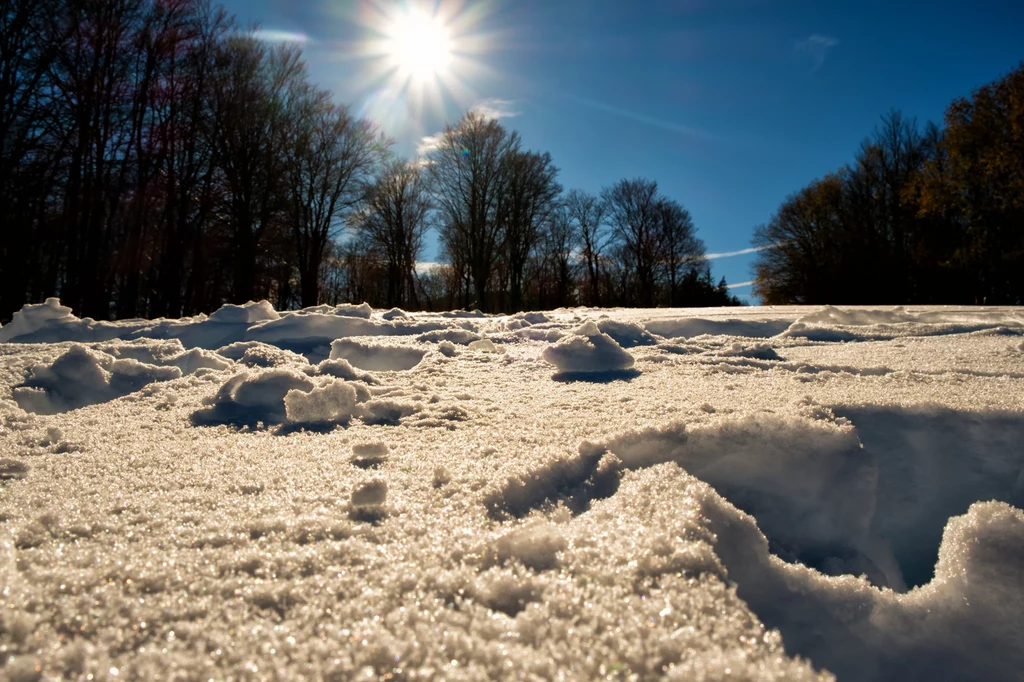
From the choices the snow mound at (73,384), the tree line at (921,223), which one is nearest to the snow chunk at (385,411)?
the snow mound at (73,384)

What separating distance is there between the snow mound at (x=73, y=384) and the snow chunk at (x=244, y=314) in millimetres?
1435

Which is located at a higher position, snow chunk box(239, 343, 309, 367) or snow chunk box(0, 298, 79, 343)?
snow chunk box(0, 298, 79, 343)

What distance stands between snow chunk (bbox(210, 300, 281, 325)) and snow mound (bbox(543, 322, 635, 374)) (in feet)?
7.03

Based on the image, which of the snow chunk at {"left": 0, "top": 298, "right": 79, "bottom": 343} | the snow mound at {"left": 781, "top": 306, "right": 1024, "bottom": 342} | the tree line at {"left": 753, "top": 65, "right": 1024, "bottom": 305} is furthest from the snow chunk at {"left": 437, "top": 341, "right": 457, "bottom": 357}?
the tree line at {"left": 753, "top": 65, "right": 1024, "bottom": 305}

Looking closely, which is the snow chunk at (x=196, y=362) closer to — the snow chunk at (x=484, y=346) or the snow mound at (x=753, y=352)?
the snow chunk at (x=484, y=346)

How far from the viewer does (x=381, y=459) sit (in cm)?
115

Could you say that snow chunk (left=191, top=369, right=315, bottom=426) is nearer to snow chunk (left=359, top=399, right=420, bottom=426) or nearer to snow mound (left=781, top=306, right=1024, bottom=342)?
snow chunk (left=359, top=399, right=420, bottom=426)

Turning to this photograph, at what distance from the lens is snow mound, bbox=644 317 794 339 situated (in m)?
3.20

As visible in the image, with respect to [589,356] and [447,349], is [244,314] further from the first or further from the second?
[589,356]

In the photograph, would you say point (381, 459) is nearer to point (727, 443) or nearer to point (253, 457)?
point (253, 457)

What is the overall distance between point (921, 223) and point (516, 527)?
81.7 feet

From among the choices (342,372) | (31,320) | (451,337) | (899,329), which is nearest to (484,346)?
(451,337)

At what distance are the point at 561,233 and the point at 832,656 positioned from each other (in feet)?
103

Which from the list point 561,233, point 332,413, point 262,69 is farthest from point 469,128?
point 332,413
